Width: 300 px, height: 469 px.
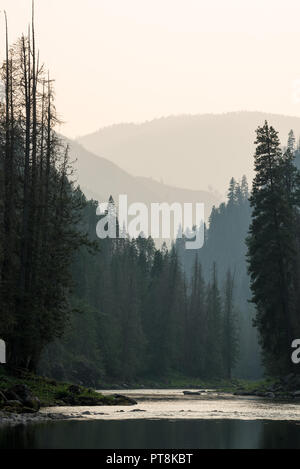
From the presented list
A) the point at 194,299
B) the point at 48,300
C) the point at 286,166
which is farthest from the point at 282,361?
the point at 194,299

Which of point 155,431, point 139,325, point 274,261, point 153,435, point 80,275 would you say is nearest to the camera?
point 153,435

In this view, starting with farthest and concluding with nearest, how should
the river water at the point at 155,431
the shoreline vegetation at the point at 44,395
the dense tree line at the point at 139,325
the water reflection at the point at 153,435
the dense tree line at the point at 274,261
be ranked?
1. the dense tree line at the point at 139,325
2. the dense tree line at the point at 274,261
3. the shoreline vegetation at the point at 44,395
4. the river water at the point at 155,431
5. the water reflection at the point at 153,435

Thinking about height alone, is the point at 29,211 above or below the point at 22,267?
above

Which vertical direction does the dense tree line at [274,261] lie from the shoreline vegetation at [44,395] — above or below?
above

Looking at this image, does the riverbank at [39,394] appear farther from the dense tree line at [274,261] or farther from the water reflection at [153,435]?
the dense tree line at [274,261]

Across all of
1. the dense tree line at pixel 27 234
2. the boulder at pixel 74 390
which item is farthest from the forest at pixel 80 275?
the boulder at pixel 74 390

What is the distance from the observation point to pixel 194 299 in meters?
141

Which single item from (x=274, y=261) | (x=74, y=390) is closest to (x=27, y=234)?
(x=74, y=390)

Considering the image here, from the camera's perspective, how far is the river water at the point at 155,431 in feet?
77.5

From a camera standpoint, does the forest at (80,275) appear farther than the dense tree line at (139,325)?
No

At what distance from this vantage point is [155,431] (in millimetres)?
27703

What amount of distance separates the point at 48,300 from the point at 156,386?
2440 inches

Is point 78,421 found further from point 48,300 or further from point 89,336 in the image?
point 89,336

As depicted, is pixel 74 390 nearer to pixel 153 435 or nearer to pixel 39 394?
pixel 39 394
